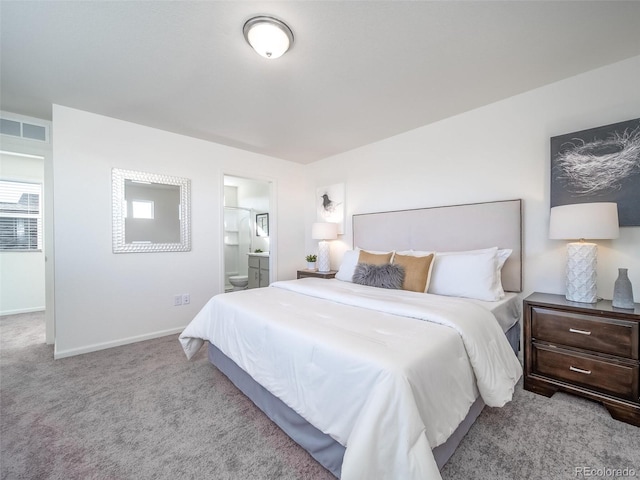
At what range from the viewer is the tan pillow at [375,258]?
2.83 m

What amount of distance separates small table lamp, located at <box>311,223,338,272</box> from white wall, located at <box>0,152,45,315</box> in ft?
14.5

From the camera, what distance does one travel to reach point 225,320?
2.04 metres

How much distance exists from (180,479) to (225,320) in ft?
3.05

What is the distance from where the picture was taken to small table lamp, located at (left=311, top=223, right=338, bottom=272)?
3.85 metres

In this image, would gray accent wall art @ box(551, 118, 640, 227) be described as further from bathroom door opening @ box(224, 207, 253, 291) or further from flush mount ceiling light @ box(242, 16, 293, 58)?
bathroom door opening @ box(224, 207, 253, 291)

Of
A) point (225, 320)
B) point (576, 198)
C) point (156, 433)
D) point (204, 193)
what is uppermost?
point (204, 193)

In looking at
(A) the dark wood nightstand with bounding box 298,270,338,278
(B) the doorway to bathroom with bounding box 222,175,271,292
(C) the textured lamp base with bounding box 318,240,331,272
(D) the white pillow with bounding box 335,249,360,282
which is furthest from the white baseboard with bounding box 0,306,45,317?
(D) the white pillow with bounding box 335,249,360,282

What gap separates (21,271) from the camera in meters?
4.11

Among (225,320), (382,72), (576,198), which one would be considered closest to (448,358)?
(225,320)

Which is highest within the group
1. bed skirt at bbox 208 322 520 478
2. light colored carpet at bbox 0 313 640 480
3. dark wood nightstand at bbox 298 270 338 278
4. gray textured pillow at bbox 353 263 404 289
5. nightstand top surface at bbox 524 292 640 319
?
gray textured pillow at bbox 353 263 404 289

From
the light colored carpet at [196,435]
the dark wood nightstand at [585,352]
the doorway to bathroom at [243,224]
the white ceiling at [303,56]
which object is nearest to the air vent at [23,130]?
the white ceiling at [303,56]

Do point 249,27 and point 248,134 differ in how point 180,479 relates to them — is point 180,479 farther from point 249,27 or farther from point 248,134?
point 248,134

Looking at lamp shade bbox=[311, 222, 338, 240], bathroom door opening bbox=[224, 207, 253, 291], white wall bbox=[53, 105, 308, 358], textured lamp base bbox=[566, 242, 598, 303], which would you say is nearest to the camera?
textured lamp base bbox=[566, 242, 598, 303]

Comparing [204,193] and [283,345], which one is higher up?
[204,193]
